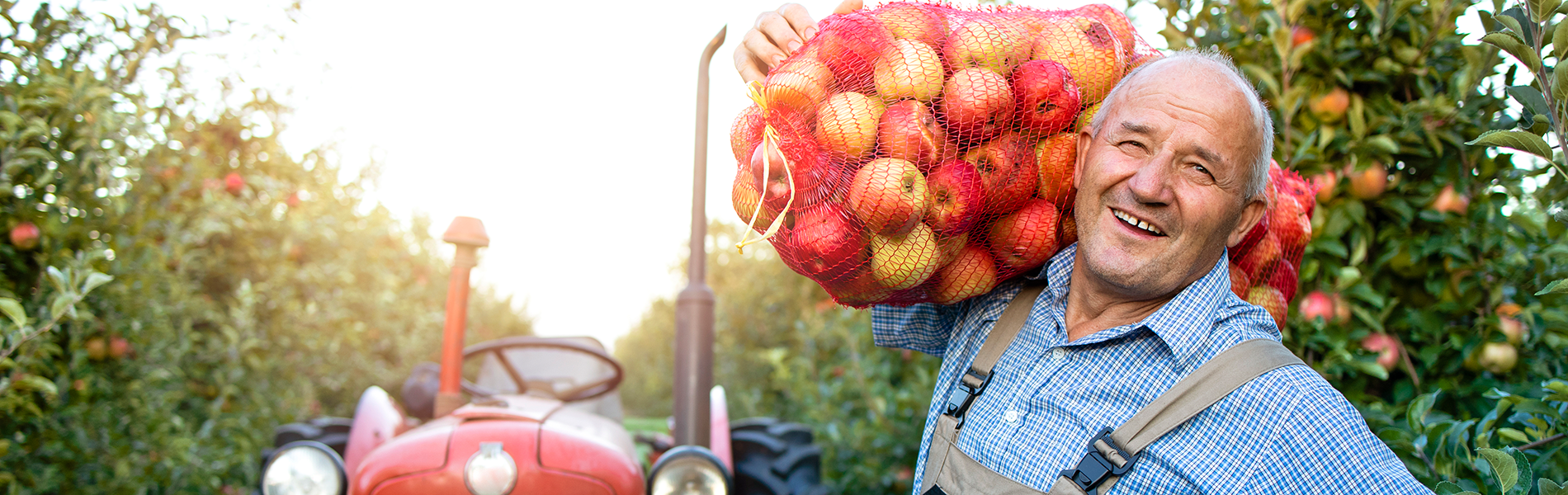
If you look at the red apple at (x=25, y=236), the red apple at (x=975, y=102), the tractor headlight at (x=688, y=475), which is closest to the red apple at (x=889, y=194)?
the red apple at (x=975, y=102)

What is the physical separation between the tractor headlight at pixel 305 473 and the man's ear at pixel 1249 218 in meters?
2.49

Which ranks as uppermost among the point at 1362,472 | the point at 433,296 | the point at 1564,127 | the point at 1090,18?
the point at 1090,18

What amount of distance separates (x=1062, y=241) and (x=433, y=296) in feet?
29.4

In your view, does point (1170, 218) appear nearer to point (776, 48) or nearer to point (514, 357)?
point (776, 48)

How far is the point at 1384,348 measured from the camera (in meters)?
2.41

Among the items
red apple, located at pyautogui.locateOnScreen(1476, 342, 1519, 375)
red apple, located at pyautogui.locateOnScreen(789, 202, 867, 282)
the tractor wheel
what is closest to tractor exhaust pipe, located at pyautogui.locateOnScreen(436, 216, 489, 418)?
the tractor wheel

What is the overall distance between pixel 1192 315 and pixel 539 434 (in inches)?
77.1

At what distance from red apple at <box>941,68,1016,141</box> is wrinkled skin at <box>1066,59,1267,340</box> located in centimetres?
20

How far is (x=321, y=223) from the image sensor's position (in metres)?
6.02

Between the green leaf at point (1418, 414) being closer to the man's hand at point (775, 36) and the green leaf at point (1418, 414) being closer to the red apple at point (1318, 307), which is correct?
the red apple at point (1318, 307)

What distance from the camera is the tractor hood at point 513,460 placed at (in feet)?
8.52

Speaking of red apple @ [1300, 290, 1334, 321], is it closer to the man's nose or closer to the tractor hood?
the man's nose

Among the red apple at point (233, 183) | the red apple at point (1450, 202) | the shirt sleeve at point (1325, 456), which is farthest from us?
the red apple at point (233, 183)

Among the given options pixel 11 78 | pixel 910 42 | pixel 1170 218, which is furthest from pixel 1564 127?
pixel 11 78
